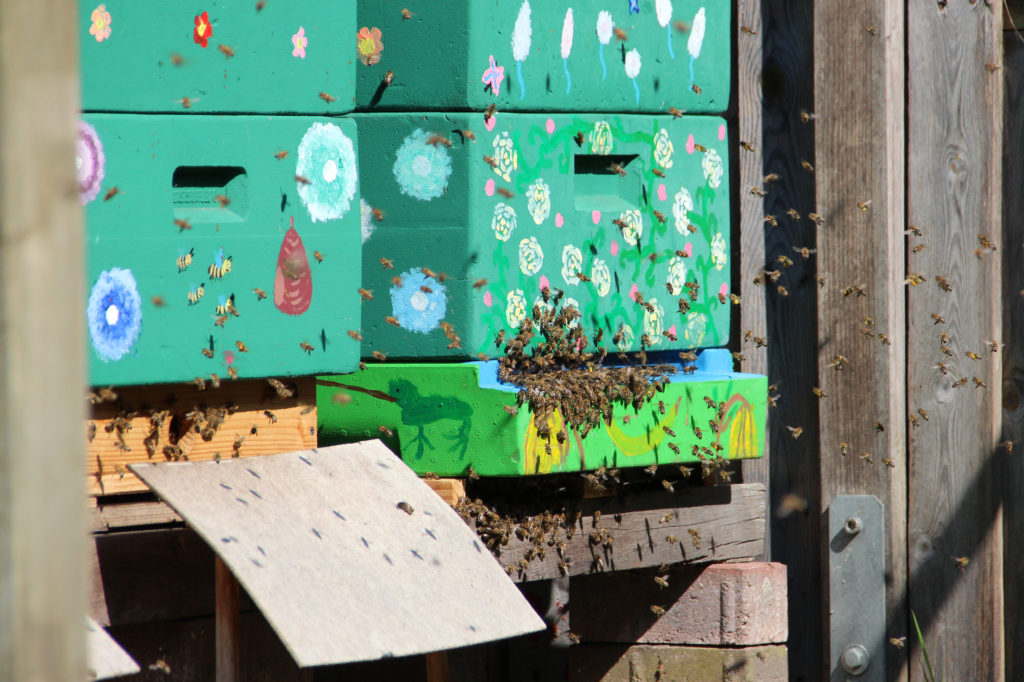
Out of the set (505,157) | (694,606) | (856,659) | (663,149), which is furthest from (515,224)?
(856,659)

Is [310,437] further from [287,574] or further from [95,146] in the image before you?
[95,146]

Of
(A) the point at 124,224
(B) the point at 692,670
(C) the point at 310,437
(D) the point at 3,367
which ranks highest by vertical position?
(A) the point at 124,224

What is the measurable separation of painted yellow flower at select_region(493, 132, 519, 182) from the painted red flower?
2.56ft

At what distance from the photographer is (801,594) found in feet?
14.5

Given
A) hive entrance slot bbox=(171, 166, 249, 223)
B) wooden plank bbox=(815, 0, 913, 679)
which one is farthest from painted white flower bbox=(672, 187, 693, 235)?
hive entrance slot bbox=(171, 166, 249, 223)

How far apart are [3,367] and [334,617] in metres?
1.34

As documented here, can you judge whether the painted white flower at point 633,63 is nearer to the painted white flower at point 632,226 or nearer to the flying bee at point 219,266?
the painted white flower at point 632,226

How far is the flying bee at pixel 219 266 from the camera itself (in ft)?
9.31

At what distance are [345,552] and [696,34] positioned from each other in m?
1.96

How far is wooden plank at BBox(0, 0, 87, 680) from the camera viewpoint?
1.20m

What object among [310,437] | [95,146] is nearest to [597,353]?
[310,437]

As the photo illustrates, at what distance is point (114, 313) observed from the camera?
8.85 ft

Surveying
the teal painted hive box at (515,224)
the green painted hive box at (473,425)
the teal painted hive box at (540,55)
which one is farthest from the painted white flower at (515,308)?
the teal painted hive box at (540,55)

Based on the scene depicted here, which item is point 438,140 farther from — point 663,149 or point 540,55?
point 663,149
